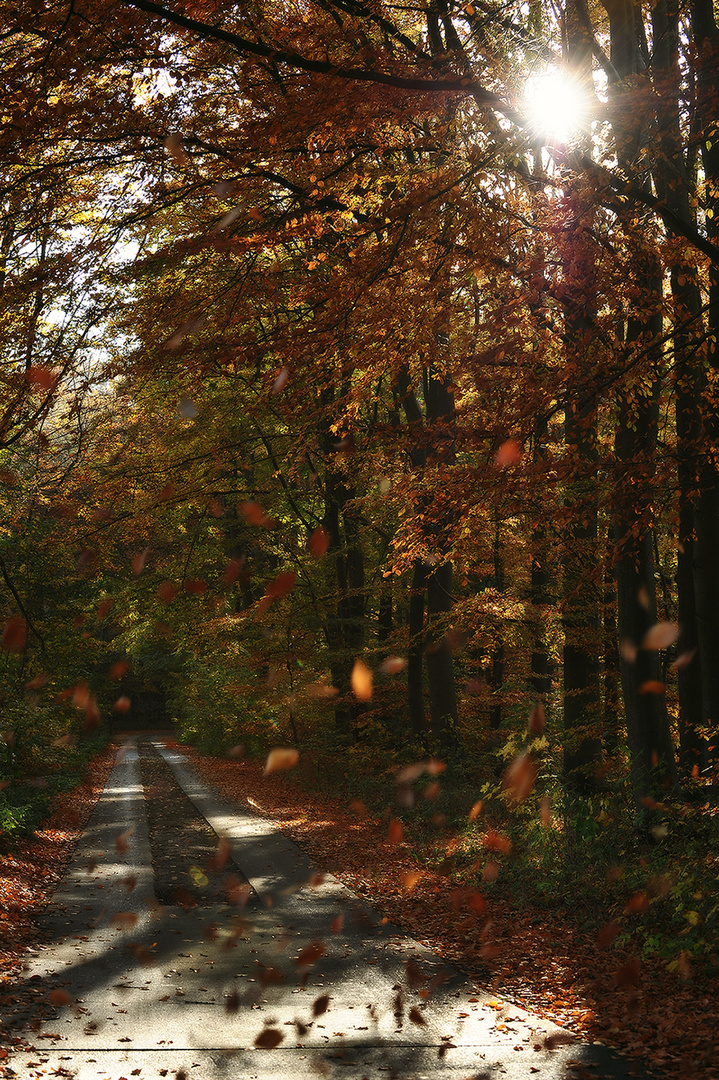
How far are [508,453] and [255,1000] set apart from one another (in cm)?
479

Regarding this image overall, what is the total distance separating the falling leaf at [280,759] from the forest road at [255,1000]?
39.4ft

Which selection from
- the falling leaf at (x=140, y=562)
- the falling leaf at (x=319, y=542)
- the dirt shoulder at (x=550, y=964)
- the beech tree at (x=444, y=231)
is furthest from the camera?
the falling leaf at (x=140, y=562)

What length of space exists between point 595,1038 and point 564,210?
593cm

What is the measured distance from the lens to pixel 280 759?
23.2m

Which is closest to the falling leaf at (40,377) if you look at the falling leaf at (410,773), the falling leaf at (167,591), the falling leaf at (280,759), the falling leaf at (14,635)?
the falling leaf at (14,635)

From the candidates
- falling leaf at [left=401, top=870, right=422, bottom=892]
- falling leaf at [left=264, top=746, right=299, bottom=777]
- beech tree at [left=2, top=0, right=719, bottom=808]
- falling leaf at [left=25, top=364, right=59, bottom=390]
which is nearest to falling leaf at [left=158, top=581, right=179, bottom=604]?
falling leaf at [left=264, top=746, right=299, bottom=777]

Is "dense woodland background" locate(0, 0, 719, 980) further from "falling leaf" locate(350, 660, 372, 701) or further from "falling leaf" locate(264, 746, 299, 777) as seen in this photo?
"falling leaf" locate(264, 746, 299, 777)

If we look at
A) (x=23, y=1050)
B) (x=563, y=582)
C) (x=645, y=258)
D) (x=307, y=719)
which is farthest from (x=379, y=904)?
(x=307, y=719)

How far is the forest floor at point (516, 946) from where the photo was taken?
527 cm

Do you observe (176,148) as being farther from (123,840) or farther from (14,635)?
(14,635)

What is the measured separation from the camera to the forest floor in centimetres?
527

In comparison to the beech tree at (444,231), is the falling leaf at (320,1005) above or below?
below

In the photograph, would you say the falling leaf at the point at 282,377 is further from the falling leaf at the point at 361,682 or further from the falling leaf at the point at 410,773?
the falling leaf at the point at 361,682

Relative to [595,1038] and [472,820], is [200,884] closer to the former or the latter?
[472,820]
